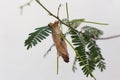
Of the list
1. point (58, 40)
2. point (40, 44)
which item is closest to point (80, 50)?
point (58, 40)

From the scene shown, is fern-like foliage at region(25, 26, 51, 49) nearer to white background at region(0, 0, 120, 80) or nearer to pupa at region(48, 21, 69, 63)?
pupa at region(48, 21, 69, 63)

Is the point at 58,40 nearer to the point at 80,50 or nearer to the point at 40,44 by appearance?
the point at 80,50

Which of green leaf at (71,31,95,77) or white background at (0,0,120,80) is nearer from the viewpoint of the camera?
green leaf at (71,31,95,77)

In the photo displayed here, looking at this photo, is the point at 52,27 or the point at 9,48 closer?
the point at 52,27

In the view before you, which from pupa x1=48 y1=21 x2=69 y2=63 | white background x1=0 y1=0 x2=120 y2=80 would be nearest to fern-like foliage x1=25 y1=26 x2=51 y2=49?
pupa x1=48 y1=21 x2=69 y2=63

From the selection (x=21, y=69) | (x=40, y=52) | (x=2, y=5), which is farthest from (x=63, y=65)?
(x=2, y=5)

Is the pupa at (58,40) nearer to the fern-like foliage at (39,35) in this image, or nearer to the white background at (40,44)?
the fern-like foliage at (39,35)

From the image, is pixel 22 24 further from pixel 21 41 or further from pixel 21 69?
pixel 21 69

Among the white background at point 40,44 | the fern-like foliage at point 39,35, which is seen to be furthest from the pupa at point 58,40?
the white background at point 40,44
